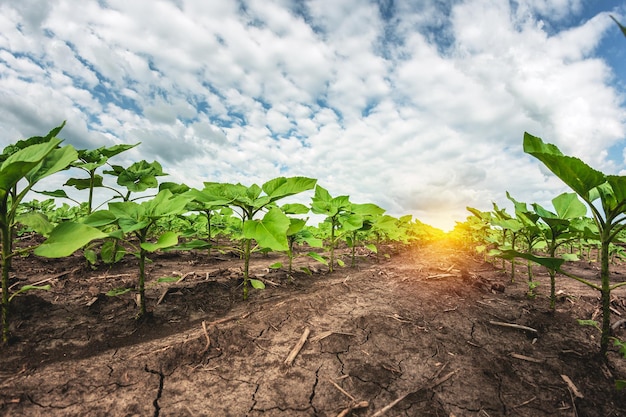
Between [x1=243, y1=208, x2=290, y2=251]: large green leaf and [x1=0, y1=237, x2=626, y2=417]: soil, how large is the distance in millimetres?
755

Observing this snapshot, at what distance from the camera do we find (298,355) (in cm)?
231

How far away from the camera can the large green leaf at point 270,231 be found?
2.59 metres

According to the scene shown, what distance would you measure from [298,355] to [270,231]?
1059mm

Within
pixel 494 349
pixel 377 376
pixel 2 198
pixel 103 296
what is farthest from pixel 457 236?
pixel 2 198

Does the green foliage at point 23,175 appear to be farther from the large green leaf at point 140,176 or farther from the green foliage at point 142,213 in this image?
the large green leaf at point 140,176

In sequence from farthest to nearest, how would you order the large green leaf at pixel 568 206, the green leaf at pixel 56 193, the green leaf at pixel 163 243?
1. the green leaf at pixel 56 193
2. the large green leaf at pixel 568 206
3. the green leaf at pixel 163 243

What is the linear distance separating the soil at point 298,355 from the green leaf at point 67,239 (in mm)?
855

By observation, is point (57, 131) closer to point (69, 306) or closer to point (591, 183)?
point (69, 306)

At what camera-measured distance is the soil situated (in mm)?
1860

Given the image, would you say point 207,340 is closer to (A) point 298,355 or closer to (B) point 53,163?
(A) point 298,355

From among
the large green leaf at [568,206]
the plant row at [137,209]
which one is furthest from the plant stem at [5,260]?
the large green leaf at [568,206]

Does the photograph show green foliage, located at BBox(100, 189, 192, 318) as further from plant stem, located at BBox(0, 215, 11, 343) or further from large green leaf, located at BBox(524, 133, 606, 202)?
large green leaf, located at BBox(524, 133, 606, 202)

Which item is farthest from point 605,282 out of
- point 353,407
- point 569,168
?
point 353,407

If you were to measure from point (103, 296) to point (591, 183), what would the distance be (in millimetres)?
4346
